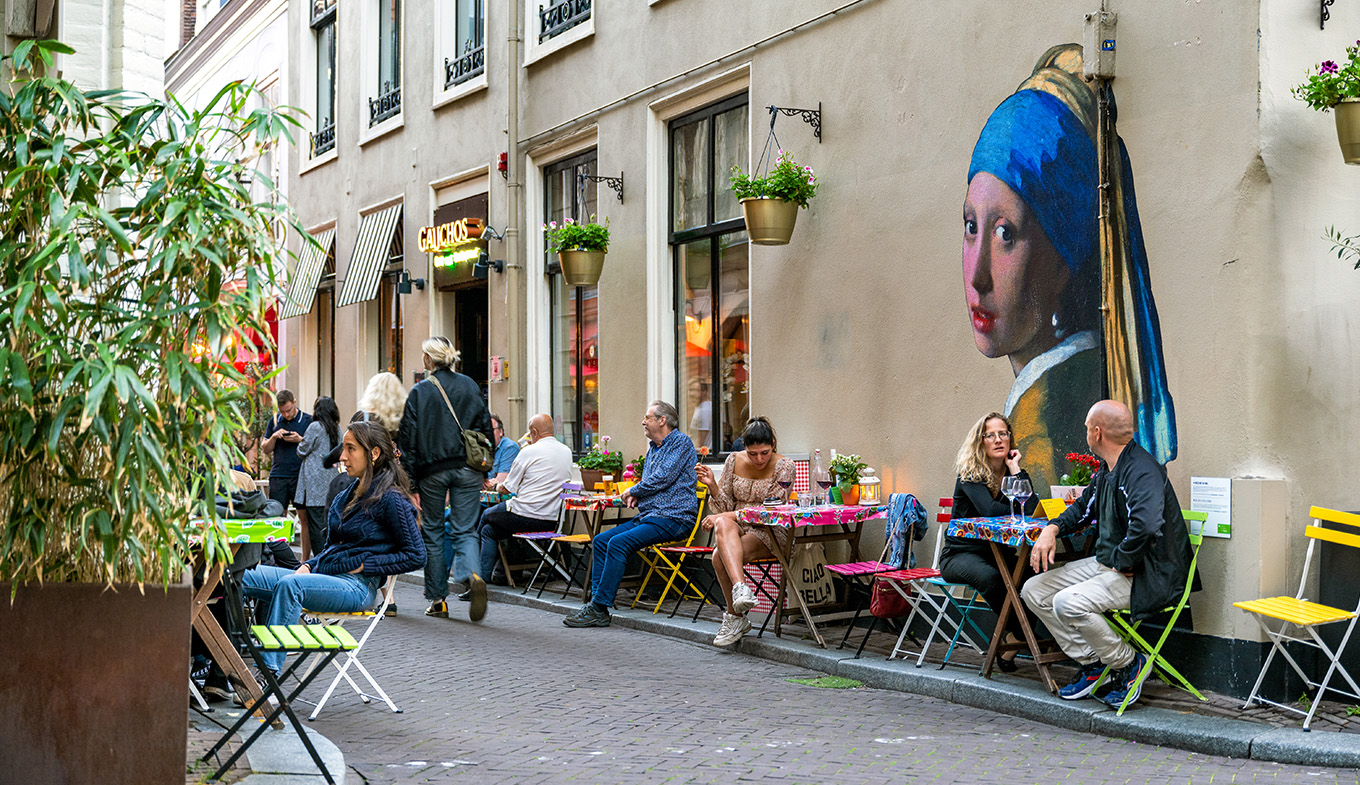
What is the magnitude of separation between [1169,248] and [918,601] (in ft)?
7.38

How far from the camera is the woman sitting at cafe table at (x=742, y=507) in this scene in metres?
8.39

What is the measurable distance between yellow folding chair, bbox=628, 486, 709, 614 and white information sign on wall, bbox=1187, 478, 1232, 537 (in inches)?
145

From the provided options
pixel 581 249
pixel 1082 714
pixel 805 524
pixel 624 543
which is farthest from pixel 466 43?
pixel 1082 714

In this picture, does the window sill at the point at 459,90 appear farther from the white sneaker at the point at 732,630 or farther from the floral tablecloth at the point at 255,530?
the floral tablecloth at the point at 255,530

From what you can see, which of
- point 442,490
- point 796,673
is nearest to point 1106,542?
point 796,673

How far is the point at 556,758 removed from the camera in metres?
5.64

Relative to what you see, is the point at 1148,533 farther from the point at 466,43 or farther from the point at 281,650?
the point at 466,43

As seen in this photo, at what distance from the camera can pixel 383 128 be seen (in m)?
16.4

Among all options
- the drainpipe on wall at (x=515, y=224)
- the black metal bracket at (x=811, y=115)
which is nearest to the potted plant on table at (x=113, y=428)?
the black metal bracket at (x=811, y=115)

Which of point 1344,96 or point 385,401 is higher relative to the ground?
point 1344,96

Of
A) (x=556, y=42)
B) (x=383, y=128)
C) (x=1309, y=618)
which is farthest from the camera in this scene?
(x=383, y=128)

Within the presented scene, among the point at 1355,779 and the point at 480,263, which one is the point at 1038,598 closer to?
the point at 1355,779

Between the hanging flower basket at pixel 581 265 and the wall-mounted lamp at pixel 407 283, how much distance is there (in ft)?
12.9

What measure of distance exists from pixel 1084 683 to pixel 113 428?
14.5 feet
